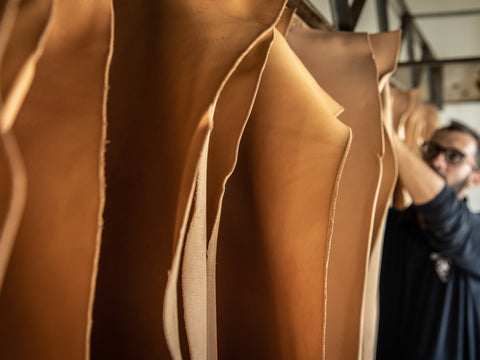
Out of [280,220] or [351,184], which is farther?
[351,184]

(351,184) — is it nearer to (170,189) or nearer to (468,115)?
(170,189)

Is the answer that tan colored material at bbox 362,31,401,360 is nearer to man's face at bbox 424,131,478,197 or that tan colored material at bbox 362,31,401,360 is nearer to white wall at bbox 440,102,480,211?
man's face at bbox 424,131,478,197

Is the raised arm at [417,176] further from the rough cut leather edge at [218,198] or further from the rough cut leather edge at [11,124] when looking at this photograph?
the rough cut leather edge at [11,124]

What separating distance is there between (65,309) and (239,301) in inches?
10.3

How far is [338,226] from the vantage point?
67 cm

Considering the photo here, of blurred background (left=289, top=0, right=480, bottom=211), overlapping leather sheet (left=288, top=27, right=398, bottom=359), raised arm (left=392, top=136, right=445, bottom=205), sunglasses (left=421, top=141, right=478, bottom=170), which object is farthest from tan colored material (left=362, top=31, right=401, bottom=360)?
sunglasses (left=421, top=141, right=478, bottom=170)

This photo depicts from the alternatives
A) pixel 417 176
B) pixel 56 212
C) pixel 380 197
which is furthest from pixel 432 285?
pixel 56 212

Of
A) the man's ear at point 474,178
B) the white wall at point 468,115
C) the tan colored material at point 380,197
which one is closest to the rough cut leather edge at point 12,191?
the tan colored material at point 380,197

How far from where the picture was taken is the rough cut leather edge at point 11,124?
0.87 ft

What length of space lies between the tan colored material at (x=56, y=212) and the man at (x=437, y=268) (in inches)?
37.7

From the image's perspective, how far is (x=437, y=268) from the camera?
4.58ft

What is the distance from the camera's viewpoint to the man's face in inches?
56.6

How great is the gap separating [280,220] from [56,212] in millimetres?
247

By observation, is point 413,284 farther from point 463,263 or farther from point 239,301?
point 239,301
